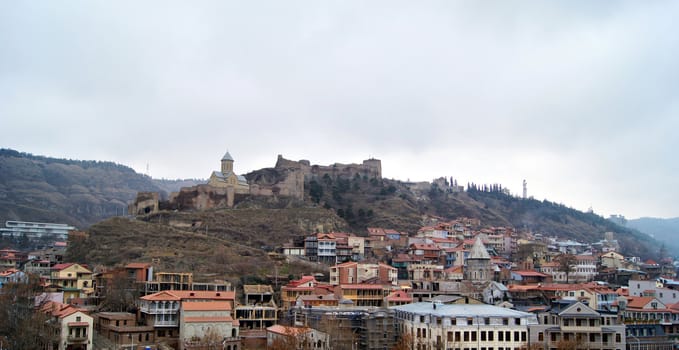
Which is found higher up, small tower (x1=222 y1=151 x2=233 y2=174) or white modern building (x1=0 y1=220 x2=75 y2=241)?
small tower (x1=222 y1=151 x2=233 y2=174)

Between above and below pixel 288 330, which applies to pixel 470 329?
above

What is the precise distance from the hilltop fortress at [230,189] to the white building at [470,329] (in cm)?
4082

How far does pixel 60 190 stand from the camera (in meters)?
154

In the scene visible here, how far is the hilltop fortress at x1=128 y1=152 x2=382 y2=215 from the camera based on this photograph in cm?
7788

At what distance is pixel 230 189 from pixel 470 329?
44.0 metres

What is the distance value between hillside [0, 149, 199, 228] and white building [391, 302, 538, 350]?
91.8 metres

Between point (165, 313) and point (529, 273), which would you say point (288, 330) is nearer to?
point (165, 313)

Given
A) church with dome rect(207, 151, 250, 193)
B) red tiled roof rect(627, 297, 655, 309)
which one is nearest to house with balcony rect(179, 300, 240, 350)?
red tiled roof rect(627, 297, 655, 309)

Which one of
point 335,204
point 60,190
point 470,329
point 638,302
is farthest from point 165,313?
point 60,190

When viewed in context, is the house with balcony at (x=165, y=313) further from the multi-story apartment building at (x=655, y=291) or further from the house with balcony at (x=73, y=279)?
the multi-story apartment building at (x=655, y=291)

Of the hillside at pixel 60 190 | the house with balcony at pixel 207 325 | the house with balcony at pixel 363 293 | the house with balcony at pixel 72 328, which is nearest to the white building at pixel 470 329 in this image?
the house with balcony at pixel 363 293

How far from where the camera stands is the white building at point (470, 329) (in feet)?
134

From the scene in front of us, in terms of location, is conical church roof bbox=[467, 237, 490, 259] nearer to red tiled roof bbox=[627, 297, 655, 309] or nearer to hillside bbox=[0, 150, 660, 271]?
red tiled roof bbox=[627, 297, 655, 309]

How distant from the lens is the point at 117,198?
16400 centimetres
